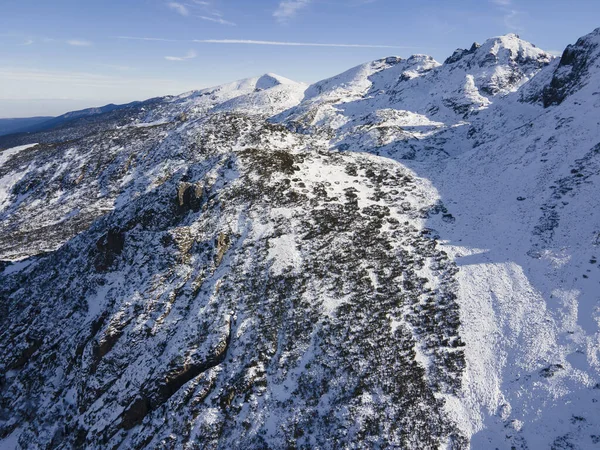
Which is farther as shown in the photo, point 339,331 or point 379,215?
point 379,215

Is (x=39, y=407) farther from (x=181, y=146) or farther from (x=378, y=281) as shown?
(x=181, y=146)

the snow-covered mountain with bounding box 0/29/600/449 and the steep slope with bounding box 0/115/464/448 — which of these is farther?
the steep slope with bounding box 0/115/464/448

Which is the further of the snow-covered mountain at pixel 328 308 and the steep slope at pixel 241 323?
the steep slope at pixel 241 323

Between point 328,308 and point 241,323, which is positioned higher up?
point 328,308

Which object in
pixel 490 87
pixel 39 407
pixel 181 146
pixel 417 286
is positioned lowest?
pixel 39 407

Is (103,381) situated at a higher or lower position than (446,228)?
lower

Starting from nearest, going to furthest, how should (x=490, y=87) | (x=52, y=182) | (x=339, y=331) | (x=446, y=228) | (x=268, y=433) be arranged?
(x=268, y=433) < (x=339, y=331) < (x=446, y=228) < (x=52, y=182) < (x=490, y=87)

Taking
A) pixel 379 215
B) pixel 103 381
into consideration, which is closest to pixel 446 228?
pixel 379 215

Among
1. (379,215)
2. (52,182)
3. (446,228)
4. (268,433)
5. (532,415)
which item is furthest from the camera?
(52,182)
